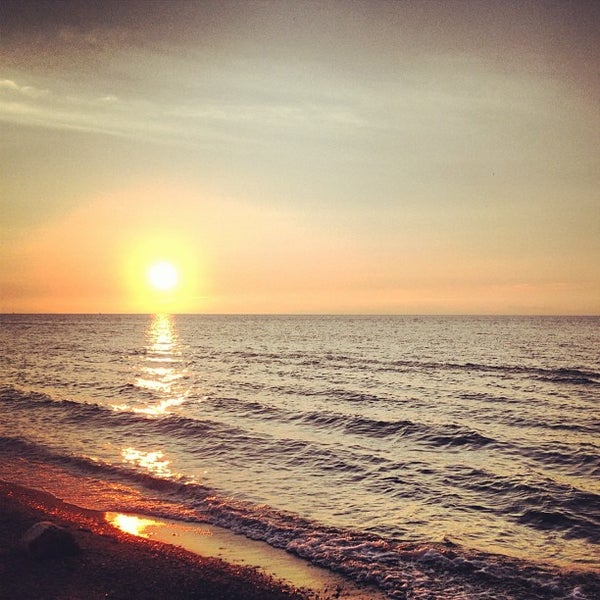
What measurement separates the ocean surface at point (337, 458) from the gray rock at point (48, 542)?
346 centimetres

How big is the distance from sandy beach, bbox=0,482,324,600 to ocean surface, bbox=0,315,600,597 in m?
2.03

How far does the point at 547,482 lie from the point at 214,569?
11219 mm

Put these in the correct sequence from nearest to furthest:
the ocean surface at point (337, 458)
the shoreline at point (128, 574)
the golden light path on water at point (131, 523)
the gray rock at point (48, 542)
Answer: the shoreline at point (128, 574) < the gray rock at point (48, 542) < the golden light path on water at point (131, 523) < the ocean surface at point (337, 458)

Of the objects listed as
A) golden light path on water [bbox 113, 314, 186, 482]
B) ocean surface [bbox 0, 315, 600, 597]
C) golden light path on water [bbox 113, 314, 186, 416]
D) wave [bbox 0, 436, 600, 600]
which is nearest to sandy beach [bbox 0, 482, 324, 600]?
wave [bbox 0, 436, 600, 600]

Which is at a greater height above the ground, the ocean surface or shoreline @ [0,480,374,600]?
shoreline @ [0,480,374,600]

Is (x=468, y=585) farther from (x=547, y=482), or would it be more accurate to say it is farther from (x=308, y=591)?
(x=547, y=482)

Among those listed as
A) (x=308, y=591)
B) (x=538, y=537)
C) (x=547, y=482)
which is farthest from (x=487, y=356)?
(x=308, y=591)

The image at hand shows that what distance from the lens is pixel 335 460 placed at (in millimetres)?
18016

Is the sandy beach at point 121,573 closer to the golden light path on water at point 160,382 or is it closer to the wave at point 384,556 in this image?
the wave at point 384,556

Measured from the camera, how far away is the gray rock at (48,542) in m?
9.70

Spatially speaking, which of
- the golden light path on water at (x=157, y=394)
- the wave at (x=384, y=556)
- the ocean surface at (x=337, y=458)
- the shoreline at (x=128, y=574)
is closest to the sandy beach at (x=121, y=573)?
the shoreline at (x=128, y=574)

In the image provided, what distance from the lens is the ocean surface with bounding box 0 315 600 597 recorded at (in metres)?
12.2

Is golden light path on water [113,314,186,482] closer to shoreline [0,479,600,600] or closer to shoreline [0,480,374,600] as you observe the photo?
shoreline [0,479,600,600]

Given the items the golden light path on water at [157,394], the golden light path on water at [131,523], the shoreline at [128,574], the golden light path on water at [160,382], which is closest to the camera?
the shoreline at [128,574]
